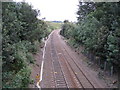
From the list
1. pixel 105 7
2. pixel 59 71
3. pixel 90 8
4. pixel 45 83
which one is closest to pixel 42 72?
pixel 59 71

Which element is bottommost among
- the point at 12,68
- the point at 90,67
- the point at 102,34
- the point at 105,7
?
the point at 90,67

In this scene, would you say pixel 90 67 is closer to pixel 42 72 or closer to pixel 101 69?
pixel 101 69

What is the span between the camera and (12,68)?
14.0 m

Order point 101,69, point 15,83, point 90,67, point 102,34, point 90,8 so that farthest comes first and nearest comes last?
point 90,8 < point 90,67 < point 101,69 < point 102,34 < point 15,83

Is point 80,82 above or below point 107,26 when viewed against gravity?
below

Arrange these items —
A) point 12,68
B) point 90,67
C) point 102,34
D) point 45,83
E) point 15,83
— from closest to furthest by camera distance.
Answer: point 15,83 < point 12,68 < point 45,83 < point 102,34 < point 90,67

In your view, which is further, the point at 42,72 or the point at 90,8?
the point at 90,8

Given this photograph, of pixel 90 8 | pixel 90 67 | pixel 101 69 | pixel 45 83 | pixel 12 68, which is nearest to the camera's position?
pixel 12 68

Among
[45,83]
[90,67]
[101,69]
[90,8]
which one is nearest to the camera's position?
[45,83]

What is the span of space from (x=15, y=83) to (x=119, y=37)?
830cm

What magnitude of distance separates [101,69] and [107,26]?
4691 mm

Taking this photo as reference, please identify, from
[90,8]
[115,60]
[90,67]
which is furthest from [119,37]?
[90,8]

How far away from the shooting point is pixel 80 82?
15281 millimetres

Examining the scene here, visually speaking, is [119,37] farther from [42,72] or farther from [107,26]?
[42,72]
